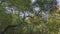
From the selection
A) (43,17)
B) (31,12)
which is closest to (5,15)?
(31,12)

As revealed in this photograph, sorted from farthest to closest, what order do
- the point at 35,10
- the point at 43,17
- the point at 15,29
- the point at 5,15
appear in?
1. the point at 43,17
2. the point at 35,10
3. the point at 15,29
4. the point at 5,15

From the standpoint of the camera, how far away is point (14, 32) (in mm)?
9508

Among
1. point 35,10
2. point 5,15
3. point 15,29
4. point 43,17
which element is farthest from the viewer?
point 43,17

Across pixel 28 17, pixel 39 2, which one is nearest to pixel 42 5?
pixel 39 2

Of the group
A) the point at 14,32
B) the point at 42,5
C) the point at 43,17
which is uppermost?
the point at 42,5

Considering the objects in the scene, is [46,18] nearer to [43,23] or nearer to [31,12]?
[43,23]

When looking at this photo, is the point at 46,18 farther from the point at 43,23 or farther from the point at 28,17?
the point at 28,17

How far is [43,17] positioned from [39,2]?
0.98m

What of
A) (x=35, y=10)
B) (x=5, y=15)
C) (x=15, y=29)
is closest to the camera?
(x=5, y=15)

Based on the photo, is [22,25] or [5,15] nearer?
[5,15]

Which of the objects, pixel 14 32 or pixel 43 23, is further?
pixel 43 23

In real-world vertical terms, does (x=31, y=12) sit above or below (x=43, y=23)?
above

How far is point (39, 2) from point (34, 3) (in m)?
0.33

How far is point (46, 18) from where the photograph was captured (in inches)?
431
